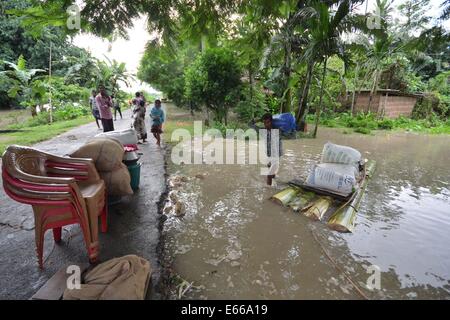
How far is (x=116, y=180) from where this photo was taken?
11.6 feet

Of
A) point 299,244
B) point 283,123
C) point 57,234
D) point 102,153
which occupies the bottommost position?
point 299,244

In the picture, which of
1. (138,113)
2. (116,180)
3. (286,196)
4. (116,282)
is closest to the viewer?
(116,282)

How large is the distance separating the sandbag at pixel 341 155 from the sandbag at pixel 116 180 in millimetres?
3654

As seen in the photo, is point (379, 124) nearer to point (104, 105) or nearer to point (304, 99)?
point (304, 99)

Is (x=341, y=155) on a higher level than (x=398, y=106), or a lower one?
lower

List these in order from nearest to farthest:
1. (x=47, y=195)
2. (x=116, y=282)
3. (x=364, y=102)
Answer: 1. (x=116, y=282)
2. (x=47, y=195)
3. (x=364, y=102)

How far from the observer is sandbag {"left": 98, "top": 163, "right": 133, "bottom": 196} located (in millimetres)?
3498

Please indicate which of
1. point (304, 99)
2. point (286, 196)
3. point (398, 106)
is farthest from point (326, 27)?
point (398, 106)

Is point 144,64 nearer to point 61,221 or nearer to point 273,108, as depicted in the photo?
point 273,108

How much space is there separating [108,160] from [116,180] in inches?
11.7

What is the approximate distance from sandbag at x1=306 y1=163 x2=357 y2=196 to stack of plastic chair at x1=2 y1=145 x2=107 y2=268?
11.5 ft

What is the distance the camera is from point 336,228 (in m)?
3.71

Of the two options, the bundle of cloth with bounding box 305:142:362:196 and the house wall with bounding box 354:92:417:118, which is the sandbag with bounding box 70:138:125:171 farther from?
the house wall with bounding box 354:92:417:118

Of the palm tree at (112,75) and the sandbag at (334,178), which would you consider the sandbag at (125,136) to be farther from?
the palm tree at (112,75)
